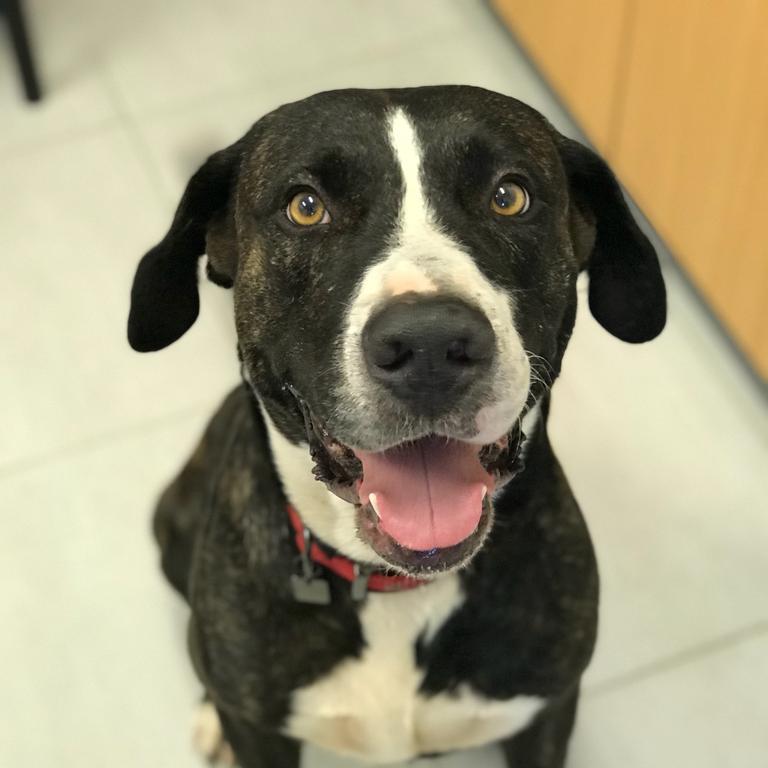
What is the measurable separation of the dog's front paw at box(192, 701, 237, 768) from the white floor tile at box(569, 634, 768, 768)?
563 millimetres

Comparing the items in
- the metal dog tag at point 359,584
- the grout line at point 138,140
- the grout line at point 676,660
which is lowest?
the grout line at point 676,660

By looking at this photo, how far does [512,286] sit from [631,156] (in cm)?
135

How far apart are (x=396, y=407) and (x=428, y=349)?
8 centimetres

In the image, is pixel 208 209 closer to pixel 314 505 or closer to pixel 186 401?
pixel 314 505

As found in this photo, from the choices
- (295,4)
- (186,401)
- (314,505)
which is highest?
(314,505)

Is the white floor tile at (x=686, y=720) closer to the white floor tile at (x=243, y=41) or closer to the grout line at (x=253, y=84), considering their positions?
the grout line at (x=253, y=84)

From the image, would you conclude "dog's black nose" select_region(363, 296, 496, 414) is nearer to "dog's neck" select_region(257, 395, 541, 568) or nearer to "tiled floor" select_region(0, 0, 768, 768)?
"dog's neck" select_region(257, 395, 541, 568)

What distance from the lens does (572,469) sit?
2270 millimetres

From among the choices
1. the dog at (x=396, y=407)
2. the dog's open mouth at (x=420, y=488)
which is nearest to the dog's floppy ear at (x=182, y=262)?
the dog at (x=396, y=407)

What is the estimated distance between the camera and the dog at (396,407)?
119 centimetres

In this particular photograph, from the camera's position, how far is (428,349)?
3.67 feet

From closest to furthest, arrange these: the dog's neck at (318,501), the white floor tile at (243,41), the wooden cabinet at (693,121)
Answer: the dog's neck at (318,501)
the wooden cabinet at (693,121)
the white floor tile at (243,41)

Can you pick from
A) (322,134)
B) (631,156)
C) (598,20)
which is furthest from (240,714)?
(598,20)

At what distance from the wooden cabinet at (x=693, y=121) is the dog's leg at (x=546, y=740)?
0.91 metres
